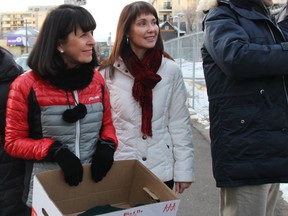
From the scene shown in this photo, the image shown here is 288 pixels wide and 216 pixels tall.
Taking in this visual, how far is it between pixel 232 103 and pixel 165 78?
23.4 inches

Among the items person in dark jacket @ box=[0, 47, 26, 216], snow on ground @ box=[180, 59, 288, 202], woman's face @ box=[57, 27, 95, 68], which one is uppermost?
woman's face @ box=[57, 27, 95, 68]

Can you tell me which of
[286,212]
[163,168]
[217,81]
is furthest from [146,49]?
[286,212]

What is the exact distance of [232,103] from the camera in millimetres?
2242

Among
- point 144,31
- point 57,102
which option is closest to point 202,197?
point 144,31

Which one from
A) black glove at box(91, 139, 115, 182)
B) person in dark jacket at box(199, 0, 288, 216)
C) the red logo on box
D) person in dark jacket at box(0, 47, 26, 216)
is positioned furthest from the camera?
person in dark jacket at box(0, 47, 26, 216)

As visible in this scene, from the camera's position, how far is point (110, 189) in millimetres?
2098

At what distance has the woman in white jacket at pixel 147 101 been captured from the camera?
8.64 ft

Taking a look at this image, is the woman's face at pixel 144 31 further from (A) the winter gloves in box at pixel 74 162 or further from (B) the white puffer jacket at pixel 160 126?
(A) the winter gloves in box at pixel 74 162

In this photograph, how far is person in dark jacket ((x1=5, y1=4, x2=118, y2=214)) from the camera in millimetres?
2090

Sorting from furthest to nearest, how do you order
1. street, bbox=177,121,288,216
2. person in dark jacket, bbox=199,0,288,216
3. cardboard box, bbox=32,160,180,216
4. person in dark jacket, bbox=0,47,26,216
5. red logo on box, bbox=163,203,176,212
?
1. street, bbox=177,121,288,216
2. person in dark jacket, bbox=0,47,26,216
3. person in dark jacket, bbox=199,0,288,216
4. cardboard box, bbox=32,160,180,216
5. red logo on box, bbox=163,203,176,212

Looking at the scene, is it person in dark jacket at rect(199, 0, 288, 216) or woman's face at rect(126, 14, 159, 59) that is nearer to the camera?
person in dark jacket at rect(199, 0, 288, 216)

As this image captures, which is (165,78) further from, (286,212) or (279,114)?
(286,212)

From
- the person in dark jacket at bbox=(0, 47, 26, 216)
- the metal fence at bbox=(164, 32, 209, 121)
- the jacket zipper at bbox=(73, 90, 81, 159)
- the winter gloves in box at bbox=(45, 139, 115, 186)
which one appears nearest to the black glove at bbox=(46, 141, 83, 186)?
the winter gloves in box at bbox=(45, 139, 115, 186)

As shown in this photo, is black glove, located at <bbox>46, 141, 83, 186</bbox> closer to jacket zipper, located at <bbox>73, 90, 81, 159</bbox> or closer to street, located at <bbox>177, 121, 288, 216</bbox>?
jacket zipper, located at <bbox>73, 90, 81, 159</bbox>
